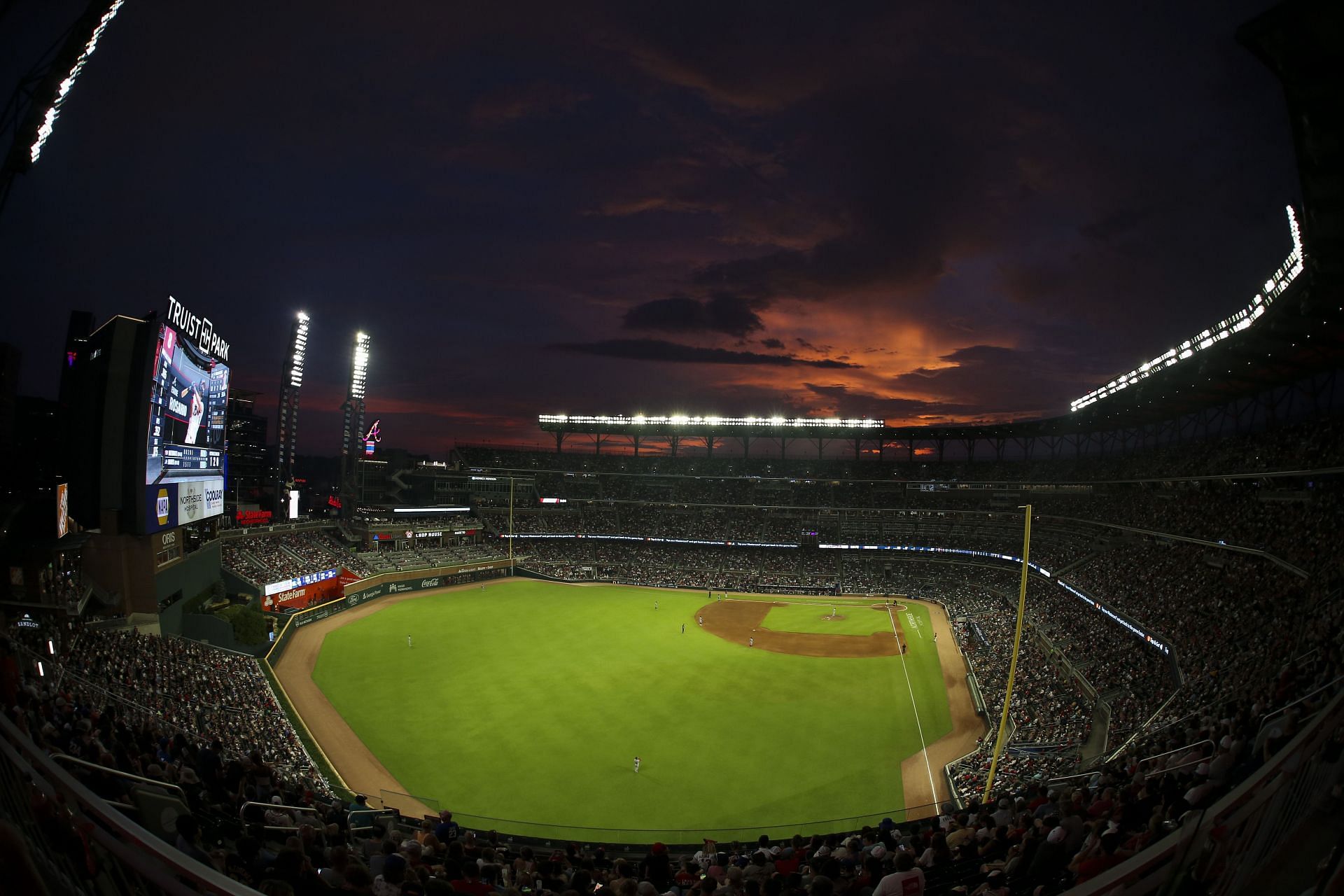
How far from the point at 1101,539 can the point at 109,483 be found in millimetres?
58954

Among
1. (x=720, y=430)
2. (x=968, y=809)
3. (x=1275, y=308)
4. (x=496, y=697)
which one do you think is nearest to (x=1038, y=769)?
(x=968, y=809)

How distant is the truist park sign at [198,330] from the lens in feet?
89.7

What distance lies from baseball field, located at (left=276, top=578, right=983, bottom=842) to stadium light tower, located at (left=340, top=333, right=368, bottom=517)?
705 inches

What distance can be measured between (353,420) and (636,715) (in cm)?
4982

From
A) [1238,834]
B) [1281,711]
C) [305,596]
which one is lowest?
[305,596]

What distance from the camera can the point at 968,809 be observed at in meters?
14.8

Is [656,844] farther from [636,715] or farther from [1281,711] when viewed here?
[636,715]

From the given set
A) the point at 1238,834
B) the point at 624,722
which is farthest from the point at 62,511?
the point at 1238,834

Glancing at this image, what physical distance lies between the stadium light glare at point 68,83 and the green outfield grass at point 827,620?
43.6 m

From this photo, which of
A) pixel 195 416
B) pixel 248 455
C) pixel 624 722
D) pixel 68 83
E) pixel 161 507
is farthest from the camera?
pixel 248 455

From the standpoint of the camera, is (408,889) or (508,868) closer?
(408,889)

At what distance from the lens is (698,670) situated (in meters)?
35.4

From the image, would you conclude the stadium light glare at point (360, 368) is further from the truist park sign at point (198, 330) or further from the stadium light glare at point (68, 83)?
the stadium light glare at point (68, 83)

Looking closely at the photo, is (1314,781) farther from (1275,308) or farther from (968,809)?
(1275,308)
